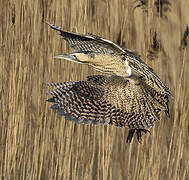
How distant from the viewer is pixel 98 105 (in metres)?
1.80

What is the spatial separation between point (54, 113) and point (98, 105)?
1.14 ft

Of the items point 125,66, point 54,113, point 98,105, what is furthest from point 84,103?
point 54,113

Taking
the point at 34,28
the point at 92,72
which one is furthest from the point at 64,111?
the point at 34,28

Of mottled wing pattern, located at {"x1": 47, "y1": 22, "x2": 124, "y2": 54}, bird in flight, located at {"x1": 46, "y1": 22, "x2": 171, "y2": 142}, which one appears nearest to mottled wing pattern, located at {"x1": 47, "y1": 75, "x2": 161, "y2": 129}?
bird in flight, located at {"x1": 46, "y1": 22, "x2": 171, "y2": 142}

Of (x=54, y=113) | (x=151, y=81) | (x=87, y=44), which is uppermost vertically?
(x=87, y=44)

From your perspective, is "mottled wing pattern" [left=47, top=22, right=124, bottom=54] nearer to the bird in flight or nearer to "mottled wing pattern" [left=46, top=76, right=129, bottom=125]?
the bird in flight

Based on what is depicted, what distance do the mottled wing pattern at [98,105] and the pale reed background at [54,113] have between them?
190 millimetres

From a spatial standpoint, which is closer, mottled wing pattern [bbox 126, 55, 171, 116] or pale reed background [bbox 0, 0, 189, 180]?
mottled wing pattern [bbox 126, 55, 171, 116]

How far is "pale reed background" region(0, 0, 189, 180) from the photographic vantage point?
78.4 inches

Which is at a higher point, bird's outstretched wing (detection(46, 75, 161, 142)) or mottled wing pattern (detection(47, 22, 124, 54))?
mottled wing pattern (detection(47, 22, 124, 54))

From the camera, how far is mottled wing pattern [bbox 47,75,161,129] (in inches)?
69.0

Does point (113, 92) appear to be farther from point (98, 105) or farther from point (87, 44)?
point (87, 44)

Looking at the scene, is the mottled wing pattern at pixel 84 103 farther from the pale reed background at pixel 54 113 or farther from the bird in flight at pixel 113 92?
the pale reed background at pixel 54 113

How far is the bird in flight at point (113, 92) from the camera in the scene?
5.76 ft
